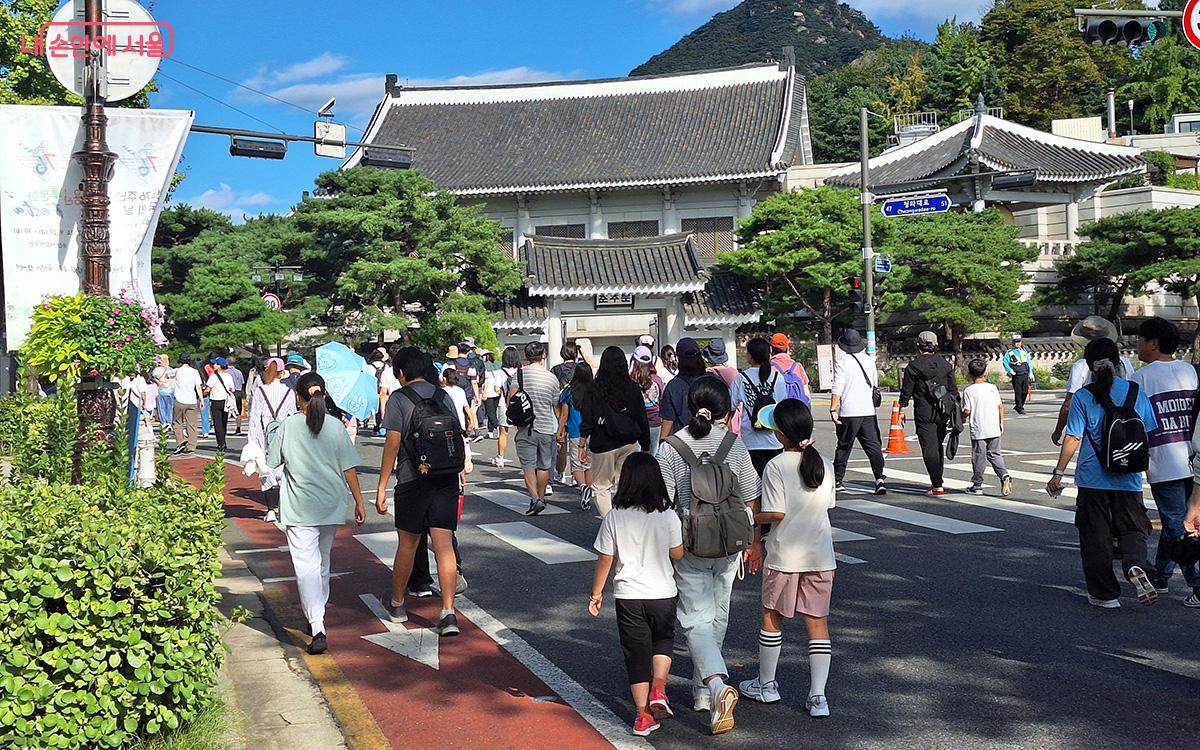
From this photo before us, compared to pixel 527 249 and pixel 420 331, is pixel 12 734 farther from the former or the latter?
pixel 527 249

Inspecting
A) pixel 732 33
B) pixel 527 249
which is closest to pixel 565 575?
pixel 527 249

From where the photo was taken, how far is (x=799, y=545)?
529cm

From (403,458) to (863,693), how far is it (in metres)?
3.08

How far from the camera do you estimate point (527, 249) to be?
39.1 meters

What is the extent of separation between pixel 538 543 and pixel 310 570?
11.3 ft

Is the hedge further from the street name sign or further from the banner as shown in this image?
the street name sign

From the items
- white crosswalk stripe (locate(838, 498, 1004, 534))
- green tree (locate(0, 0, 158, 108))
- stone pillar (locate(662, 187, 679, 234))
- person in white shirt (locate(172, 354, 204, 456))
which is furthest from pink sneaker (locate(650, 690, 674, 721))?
stone pillar (locate(662, 187, 679, 234))

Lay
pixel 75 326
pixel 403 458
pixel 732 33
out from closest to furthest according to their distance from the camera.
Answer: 1. pixel 403 458
2. pixel 75 326
3. pixel 732 33

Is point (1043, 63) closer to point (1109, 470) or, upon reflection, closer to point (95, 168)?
point (1109, 470)

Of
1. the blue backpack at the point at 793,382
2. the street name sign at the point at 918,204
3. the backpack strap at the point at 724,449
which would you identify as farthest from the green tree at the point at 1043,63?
the backpack strap at the point at 724,449

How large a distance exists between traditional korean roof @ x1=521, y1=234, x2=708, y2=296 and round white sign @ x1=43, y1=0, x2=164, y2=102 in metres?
29.5

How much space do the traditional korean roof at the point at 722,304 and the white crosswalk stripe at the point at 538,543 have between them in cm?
2730

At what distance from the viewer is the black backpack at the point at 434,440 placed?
686 centimetres

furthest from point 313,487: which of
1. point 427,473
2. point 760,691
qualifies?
point 760,691
